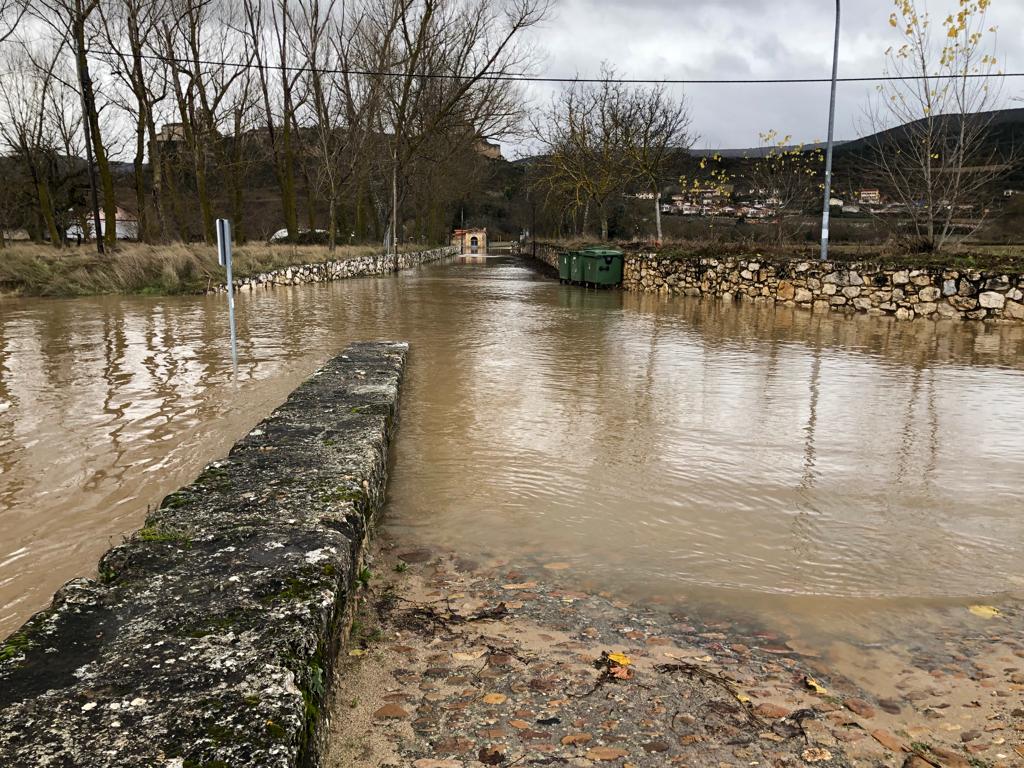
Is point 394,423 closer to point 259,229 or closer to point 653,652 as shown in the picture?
point 653,652

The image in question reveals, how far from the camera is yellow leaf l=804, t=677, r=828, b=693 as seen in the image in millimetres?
2709

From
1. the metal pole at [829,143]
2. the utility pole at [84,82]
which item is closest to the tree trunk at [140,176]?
the utility pole at [84,82]

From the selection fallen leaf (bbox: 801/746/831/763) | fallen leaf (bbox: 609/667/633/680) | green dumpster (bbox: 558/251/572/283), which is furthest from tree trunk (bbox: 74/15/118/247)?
fallen leaf (bbox: 801/746/831/763)

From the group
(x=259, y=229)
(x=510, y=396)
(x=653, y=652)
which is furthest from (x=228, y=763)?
(x=259, y=229)

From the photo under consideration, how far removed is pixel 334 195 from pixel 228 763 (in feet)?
105

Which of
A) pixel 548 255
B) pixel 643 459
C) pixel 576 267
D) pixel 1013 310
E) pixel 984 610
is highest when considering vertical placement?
pixel 548 255

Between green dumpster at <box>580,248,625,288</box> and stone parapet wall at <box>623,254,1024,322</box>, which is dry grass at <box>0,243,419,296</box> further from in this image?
stone parapet wall at <box>623,254,1024,322</box>

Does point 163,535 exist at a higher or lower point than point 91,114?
lower

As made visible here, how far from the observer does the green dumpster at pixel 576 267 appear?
24938mm

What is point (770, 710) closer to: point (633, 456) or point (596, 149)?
point (633, 456)

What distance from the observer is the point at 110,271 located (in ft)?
65.2

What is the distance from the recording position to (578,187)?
34.7 metres

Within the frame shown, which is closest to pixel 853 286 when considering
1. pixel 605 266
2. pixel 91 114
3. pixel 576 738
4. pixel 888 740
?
pixel 605 266

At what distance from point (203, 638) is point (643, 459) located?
13.2 ft
